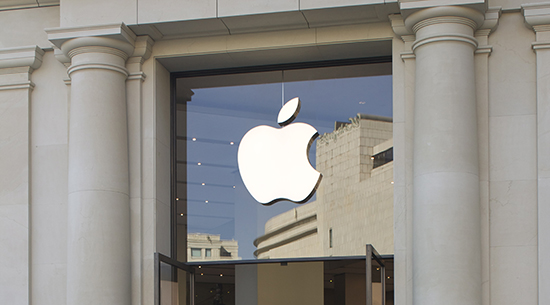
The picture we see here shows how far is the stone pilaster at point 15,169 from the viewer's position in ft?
37.0

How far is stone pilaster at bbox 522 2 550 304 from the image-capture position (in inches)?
383

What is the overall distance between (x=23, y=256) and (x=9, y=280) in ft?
1.32

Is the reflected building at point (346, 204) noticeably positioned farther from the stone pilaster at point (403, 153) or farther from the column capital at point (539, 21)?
the column capital at point (539, 21)

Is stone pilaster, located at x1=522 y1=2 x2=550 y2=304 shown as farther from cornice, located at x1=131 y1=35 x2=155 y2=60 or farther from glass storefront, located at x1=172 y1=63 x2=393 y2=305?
cornice, located at x1=131 y1=35 x2=155 y2=60

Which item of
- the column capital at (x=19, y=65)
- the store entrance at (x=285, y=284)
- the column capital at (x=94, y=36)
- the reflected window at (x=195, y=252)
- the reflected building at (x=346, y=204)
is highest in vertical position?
the column capital at (x=94, y=36)

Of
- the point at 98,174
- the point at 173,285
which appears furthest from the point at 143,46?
the point at 173,285

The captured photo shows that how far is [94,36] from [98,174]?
6.81 feet

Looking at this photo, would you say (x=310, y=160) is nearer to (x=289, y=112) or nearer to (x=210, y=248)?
(x=289, y=112)

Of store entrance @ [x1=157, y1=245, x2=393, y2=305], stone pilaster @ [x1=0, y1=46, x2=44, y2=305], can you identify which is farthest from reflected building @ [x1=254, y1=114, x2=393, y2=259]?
store entrance @ [x1=157, y1=245, x2=393, y2=305]

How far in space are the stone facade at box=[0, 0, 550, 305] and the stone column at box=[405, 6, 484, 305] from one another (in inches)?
0.8

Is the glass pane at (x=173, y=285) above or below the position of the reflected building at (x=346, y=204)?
below

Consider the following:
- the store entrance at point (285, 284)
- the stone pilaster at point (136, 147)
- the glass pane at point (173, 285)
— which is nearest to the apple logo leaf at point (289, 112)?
the stone pilaster at point (136, 147)

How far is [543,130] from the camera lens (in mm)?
10070

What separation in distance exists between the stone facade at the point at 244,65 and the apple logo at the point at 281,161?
1115 millimetres
